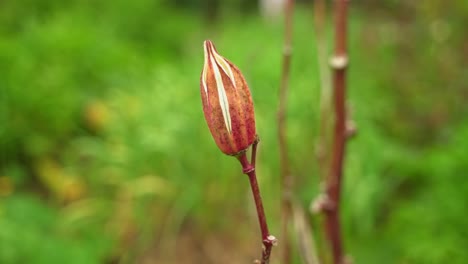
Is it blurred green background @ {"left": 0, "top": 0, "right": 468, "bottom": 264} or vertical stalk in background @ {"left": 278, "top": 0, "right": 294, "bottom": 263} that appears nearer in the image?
vertical stalk in background @ {"left": 278, "top": 0, "right": 294, "bottom": 263}

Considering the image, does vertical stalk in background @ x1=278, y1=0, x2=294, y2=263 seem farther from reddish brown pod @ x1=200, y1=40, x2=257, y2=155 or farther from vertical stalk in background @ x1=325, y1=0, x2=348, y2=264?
reddish brown pod @ x1=200, y1=40, x2=257, y2=155

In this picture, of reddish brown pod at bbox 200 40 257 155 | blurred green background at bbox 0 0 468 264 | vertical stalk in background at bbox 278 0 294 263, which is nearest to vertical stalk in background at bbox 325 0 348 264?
vertical stalk in background at bbox 278 0 294 263

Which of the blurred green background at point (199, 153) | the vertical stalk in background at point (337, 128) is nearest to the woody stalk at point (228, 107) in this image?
the vertical stalk in background at point (337, 128)

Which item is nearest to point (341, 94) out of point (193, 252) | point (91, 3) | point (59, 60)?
point (193, 252)

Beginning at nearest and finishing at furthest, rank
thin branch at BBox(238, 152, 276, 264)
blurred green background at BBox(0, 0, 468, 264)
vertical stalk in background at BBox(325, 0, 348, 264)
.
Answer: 1. thin branch at BBox(238, 152, 276, 264)
2. vertical stalk in background at BBox(325, 0, 348, 264)
3. blurred green background at BBox(0, 0, 468, 264)

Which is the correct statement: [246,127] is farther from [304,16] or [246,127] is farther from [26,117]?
[304,16]

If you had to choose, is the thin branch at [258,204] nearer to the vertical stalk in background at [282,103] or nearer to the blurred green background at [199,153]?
the vertical stalk in background at [282,103]
